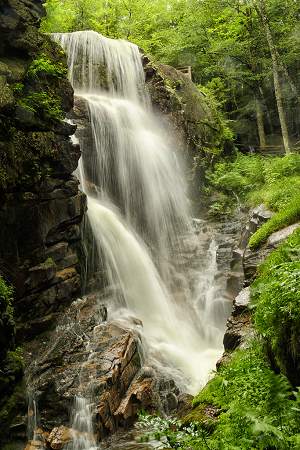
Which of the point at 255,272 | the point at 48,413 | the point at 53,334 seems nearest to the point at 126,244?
the point at 53,334

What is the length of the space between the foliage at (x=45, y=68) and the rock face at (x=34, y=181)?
0.14ft

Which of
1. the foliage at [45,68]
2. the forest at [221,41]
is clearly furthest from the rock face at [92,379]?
the forest at [221,41]

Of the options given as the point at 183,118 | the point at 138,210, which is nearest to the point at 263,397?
the point at 138,210

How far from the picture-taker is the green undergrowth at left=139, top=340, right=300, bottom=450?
1988 mm

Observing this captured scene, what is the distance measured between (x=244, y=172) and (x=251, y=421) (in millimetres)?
15881

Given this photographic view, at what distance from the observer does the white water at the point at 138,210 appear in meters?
8.89

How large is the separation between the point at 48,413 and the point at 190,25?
919 inches

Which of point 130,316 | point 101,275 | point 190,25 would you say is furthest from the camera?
point 190,25

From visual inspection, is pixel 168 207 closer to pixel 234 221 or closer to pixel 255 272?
pixel 234 221

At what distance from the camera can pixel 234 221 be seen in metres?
13.9

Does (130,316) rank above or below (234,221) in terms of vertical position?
below

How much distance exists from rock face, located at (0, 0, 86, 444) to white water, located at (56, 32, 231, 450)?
1.72m

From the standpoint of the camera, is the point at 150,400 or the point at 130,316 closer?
the point at 150,400

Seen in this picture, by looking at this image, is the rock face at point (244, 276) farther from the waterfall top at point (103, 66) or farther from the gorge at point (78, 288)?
the waterfall top at point (103, 66)
